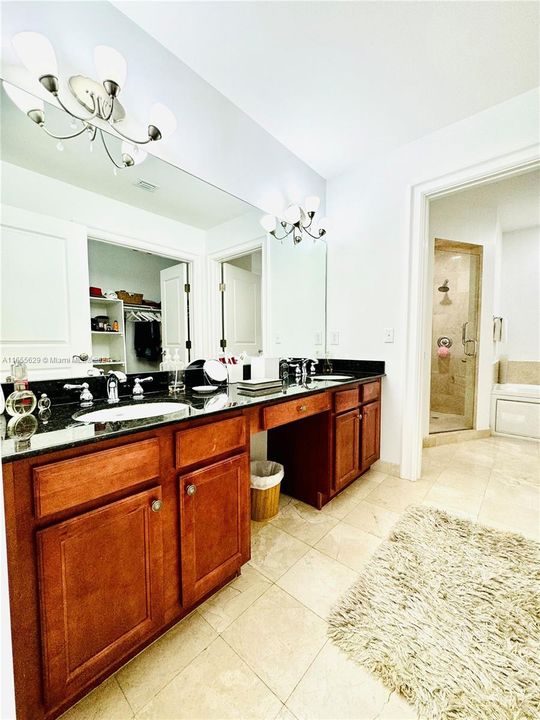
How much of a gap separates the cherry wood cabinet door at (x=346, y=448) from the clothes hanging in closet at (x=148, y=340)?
1128 millimetres

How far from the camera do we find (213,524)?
43.6 inches

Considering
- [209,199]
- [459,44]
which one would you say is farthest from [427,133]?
[209,199]

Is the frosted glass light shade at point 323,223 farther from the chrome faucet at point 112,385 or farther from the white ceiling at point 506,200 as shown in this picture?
the chrome faucet at point 112,385

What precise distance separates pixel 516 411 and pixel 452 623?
2899 millimetres

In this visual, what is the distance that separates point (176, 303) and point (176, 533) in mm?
1081

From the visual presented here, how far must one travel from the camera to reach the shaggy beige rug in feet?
2.84

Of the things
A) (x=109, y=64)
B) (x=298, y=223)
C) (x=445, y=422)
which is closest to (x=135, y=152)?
(x=109, y=64)

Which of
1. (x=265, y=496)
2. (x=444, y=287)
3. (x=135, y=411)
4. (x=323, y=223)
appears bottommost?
(x=265, y=496)

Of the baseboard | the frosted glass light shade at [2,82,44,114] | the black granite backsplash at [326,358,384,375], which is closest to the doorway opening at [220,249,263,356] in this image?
the black granite backsplash at [326,358,384,375]

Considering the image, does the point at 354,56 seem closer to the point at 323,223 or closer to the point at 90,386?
the point at 323,223

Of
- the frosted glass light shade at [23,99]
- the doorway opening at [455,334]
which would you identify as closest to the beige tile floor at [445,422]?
the doorway opening at [455,334]

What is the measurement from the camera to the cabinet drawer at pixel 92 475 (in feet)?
2.31

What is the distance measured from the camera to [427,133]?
80.1 inches

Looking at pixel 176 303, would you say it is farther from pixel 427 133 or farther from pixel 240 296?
pixel 427 133
